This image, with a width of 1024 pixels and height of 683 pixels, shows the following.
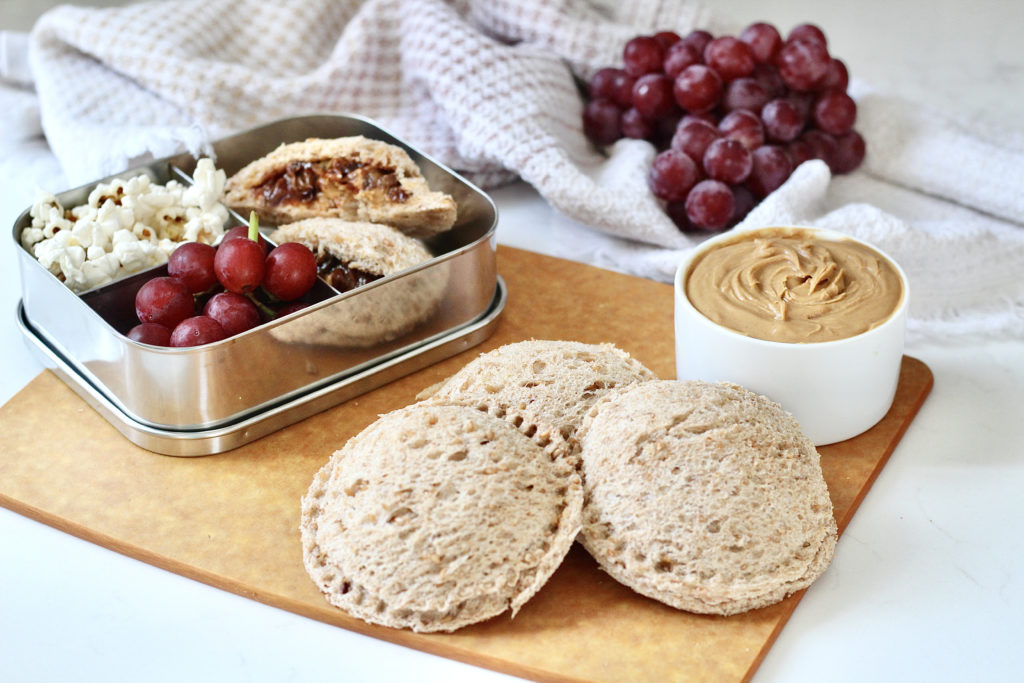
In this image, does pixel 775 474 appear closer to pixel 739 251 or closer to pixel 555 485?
pixel 555 485

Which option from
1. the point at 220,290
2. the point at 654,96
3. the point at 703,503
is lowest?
the point at 220,290

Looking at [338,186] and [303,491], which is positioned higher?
[338,186]

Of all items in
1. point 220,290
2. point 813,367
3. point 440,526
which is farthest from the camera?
point 220,290

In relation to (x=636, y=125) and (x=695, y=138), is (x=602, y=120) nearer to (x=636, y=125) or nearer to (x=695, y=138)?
(x=636, y=125)

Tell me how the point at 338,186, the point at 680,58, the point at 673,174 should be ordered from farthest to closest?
the point at 680,58 → the point at 673,174 → the point at 338,186

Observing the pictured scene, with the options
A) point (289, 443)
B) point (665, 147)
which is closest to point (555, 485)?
point (289, 443)

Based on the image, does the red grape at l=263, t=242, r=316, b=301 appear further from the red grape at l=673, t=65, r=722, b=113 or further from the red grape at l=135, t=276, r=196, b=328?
the red grape at l=673, t=65, r=722, b=113

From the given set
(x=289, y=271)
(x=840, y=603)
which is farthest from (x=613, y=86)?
(x=840, y=603)

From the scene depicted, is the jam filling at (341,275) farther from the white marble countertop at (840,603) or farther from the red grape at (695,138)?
the red grape at (695,138)
